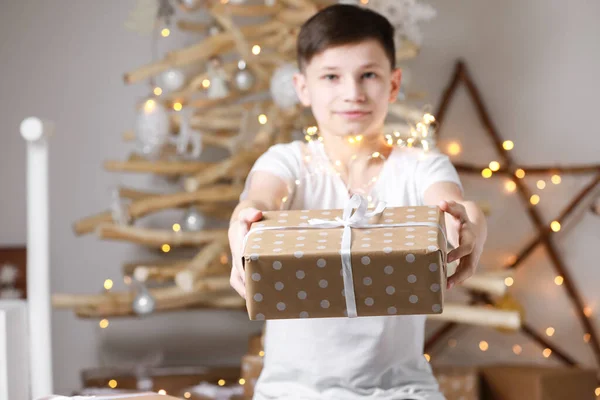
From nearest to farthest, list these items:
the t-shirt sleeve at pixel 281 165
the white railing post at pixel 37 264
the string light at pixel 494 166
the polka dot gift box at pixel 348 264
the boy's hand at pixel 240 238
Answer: the polka dot gift box at pixel 348 264 < the boy's hand at pixel 240 238 < the white railing post at pixel 37 264 < the t-shirt sleeve at pixel 281 165 < the string light at pixel 494 166

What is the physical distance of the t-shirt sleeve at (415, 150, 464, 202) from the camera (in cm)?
152

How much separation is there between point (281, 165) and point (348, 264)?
1.54 ft

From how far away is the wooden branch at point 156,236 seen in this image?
2234mm

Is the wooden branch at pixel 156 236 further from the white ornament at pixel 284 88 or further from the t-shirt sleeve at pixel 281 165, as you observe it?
the t-shirt sleeve at pixel 281 165

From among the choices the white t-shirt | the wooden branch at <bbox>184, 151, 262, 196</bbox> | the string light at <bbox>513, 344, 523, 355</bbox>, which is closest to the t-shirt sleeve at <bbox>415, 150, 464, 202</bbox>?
the white t-shirt

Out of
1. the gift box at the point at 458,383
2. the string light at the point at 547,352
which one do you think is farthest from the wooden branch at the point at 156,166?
the string light at the point at 547,352

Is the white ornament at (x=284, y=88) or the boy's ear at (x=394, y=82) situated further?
the white ornament at (x=284, y=88)

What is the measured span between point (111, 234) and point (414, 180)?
0.97m

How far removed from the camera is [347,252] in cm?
112

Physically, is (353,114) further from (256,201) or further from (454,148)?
(454,148)

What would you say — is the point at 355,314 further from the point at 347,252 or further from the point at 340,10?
the point at 340,10

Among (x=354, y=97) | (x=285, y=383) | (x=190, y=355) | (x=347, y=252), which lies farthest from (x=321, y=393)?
(x=190, y=355)

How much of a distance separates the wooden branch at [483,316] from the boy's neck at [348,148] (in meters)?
0.82

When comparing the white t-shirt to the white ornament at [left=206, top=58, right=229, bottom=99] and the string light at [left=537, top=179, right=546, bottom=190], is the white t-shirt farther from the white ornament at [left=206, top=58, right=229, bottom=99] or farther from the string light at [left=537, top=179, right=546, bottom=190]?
the string light at [left=537, top=179, right=546, bottom=190]
